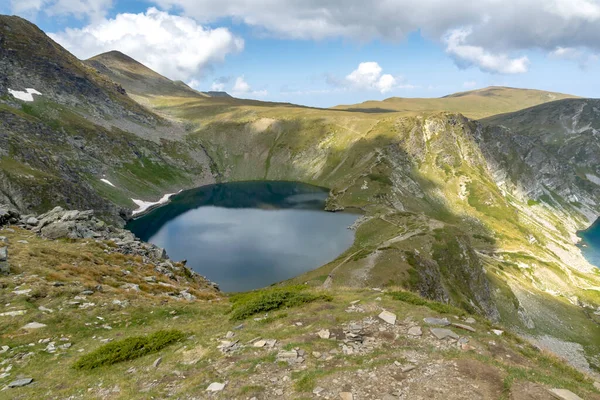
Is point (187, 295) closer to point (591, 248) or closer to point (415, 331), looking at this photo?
point (415, 331)

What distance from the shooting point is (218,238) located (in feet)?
378

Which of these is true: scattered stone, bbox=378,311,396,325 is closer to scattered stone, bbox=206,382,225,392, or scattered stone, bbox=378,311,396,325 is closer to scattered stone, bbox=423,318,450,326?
scattered stone, bbox=423,318,450,326

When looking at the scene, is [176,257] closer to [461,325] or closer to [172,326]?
[172,326]

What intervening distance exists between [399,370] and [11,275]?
28616 mm

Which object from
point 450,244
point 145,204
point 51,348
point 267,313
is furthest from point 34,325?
point 145,204

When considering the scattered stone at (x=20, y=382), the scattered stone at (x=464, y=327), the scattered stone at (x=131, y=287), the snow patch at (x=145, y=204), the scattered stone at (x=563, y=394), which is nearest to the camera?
the scattered stone at (x=563, y=394)

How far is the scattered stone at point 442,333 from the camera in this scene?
56.6 feet

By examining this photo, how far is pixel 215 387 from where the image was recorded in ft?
43.7

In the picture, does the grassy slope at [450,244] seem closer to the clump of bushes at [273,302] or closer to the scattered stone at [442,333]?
the clump of bushes at [273,302]

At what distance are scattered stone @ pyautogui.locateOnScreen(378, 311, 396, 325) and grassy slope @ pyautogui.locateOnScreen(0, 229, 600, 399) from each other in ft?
1.43

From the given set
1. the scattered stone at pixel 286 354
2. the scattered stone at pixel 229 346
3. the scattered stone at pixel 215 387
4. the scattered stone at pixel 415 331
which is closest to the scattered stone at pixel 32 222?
the scattered stone at pixel 229 346

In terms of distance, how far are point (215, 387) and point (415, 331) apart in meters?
10.5

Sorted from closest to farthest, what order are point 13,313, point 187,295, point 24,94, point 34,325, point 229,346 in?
point 229,346
point 34,325
point 13,313
point 187,295
point 24,94

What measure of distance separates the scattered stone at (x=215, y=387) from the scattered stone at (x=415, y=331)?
32.6 ft
